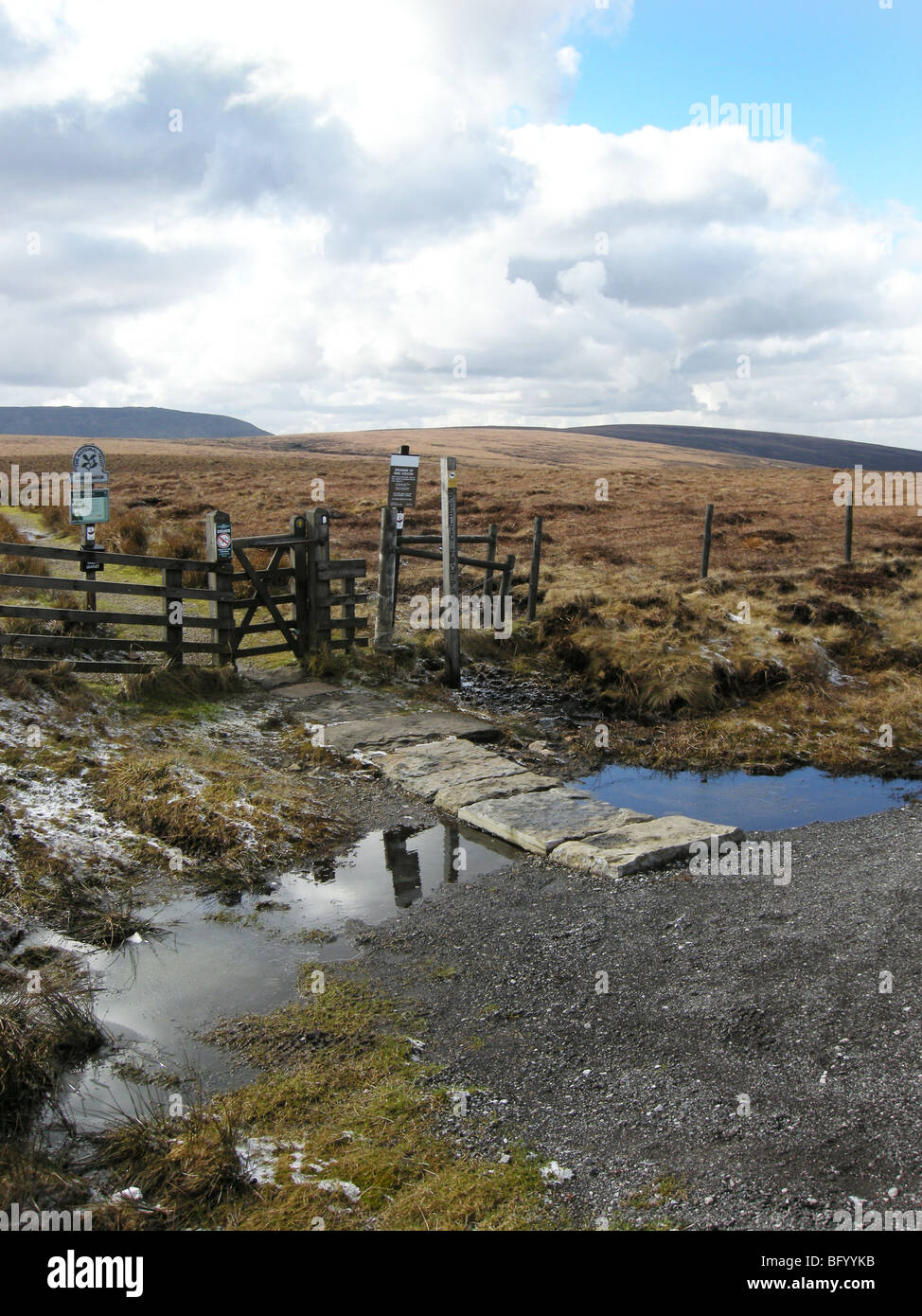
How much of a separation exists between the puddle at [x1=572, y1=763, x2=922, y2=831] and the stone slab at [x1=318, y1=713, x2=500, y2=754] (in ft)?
5.10

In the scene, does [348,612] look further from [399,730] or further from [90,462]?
[90,462]

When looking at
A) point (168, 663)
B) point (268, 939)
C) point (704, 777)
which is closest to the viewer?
point (268, 939)

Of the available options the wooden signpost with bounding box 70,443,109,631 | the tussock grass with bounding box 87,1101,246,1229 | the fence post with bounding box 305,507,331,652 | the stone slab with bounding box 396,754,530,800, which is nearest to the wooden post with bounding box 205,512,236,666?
the fence post with bounding box 305,507,331,652

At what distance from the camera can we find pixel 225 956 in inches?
241

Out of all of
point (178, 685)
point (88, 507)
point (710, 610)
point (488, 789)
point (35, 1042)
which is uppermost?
point (88, 507)

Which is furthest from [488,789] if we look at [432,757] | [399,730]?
[399,730]

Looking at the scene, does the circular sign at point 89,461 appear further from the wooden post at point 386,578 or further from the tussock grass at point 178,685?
the wooden post at point 386,578

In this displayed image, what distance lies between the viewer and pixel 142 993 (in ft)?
18.5

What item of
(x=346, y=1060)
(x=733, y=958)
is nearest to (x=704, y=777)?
(x=733, y=958)

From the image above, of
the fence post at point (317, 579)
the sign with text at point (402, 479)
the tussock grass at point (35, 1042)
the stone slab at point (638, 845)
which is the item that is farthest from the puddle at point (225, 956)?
the sign with text at point (402, 479)

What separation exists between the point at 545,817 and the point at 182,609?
5.81 meters

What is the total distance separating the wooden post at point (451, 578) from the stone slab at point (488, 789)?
3.62 m
